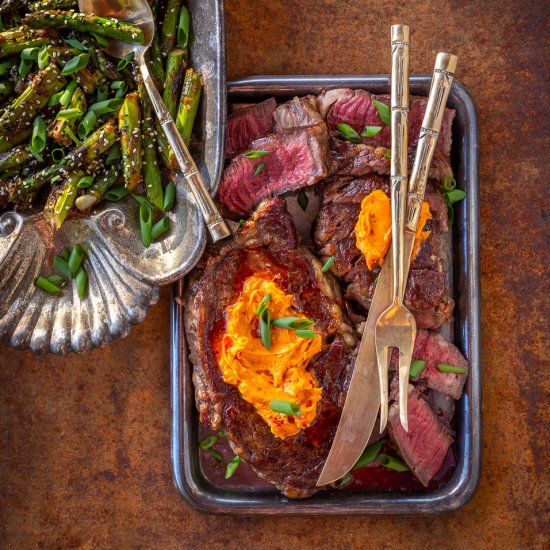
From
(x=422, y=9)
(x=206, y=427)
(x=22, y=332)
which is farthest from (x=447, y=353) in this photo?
(x=22, y=332)

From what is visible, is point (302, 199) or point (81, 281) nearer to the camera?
point (81, 281)

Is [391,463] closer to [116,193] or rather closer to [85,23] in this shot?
[116,193]

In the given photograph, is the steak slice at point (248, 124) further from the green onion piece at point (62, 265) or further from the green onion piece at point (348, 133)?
the green onion piece at point (62, 265)

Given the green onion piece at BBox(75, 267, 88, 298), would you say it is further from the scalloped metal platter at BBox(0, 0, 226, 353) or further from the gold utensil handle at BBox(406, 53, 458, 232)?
the gold utensil handle at BBox(406, 53, 458, 232)

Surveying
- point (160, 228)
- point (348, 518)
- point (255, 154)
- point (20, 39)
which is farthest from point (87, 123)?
point (348, 518)

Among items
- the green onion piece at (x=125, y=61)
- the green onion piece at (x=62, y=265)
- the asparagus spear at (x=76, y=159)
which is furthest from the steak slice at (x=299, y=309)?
the green onion piece at (x=125, y=61)

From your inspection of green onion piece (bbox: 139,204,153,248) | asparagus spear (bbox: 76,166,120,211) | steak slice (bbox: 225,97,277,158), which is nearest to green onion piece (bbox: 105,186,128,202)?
asparagus spear (bbox: 76,166,120,211)
